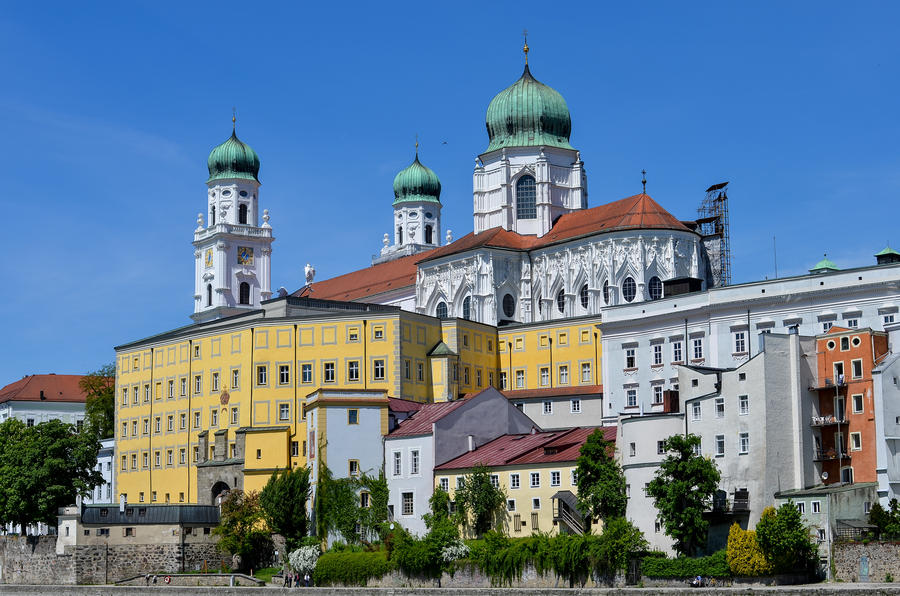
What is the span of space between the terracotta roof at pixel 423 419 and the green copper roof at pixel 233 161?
88920mm

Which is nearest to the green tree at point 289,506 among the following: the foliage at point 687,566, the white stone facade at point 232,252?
the foliage at point 687,566

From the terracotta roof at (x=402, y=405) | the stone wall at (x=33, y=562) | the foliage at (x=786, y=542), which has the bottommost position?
the stone wall at (x=33, y=562)

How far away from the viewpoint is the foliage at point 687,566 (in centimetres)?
6400

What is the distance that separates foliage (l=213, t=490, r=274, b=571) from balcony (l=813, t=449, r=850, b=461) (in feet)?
110

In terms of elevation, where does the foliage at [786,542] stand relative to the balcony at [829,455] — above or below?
below

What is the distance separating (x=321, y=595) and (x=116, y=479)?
42.3 m

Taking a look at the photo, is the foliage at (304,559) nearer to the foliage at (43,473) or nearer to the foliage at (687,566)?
the foliage at (687,566)

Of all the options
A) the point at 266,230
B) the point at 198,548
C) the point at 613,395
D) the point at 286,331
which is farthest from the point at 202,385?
the point at 266,230

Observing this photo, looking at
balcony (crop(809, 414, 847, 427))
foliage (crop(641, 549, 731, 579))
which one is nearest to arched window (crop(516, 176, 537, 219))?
balcony (crop(809, 414, 847, 427))

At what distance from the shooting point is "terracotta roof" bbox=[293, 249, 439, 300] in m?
141

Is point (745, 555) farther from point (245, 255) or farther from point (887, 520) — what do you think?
point (245, 255)

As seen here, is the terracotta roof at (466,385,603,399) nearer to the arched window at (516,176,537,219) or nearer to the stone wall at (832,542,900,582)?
the arched window at (516,176,537,219)

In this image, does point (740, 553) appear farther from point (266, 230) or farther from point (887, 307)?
point (266, 230)

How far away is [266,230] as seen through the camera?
17362cm
